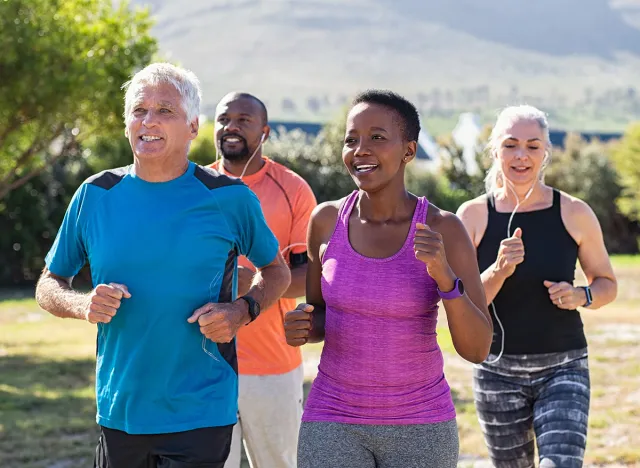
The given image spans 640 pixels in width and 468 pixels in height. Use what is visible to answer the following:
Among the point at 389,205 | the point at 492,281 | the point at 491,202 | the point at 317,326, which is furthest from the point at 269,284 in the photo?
the point at 491,202

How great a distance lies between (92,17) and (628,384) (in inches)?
372

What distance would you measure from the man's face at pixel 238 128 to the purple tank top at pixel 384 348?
205 cm

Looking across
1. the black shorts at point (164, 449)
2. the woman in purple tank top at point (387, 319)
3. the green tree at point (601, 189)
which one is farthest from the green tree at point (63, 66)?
the green tree at point (601, 189)

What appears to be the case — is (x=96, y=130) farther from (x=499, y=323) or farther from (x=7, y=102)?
(x=499, y=323)

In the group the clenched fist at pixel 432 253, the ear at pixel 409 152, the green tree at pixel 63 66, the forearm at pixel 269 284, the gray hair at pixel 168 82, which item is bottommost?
the forearm at pixel 269 284

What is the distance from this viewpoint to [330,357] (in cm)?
375

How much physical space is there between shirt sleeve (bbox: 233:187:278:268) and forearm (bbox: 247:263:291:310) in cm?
5

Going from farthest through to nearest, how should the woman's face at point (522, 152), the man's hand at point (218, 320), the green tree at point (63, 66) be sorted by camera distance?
the green tree at point (63, 66)
the woman's face at point (522, 152)
the man's hand at point (218, 320)

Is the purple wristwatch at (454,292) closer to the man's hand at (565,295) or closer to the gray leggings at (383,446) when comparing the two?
the gray leggings at (383,446)

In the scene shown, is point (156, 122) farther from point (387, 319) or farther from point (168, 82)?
point (387, 319)

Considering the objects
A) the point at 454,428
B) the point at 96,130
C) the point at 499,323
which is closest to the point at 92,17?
the point at 96,130

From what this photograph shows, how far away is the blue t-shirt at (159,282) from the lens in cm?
371

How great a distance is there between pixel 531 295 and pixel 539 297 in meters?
0.04

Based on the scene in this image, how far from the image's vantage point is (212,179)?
4008 mm
